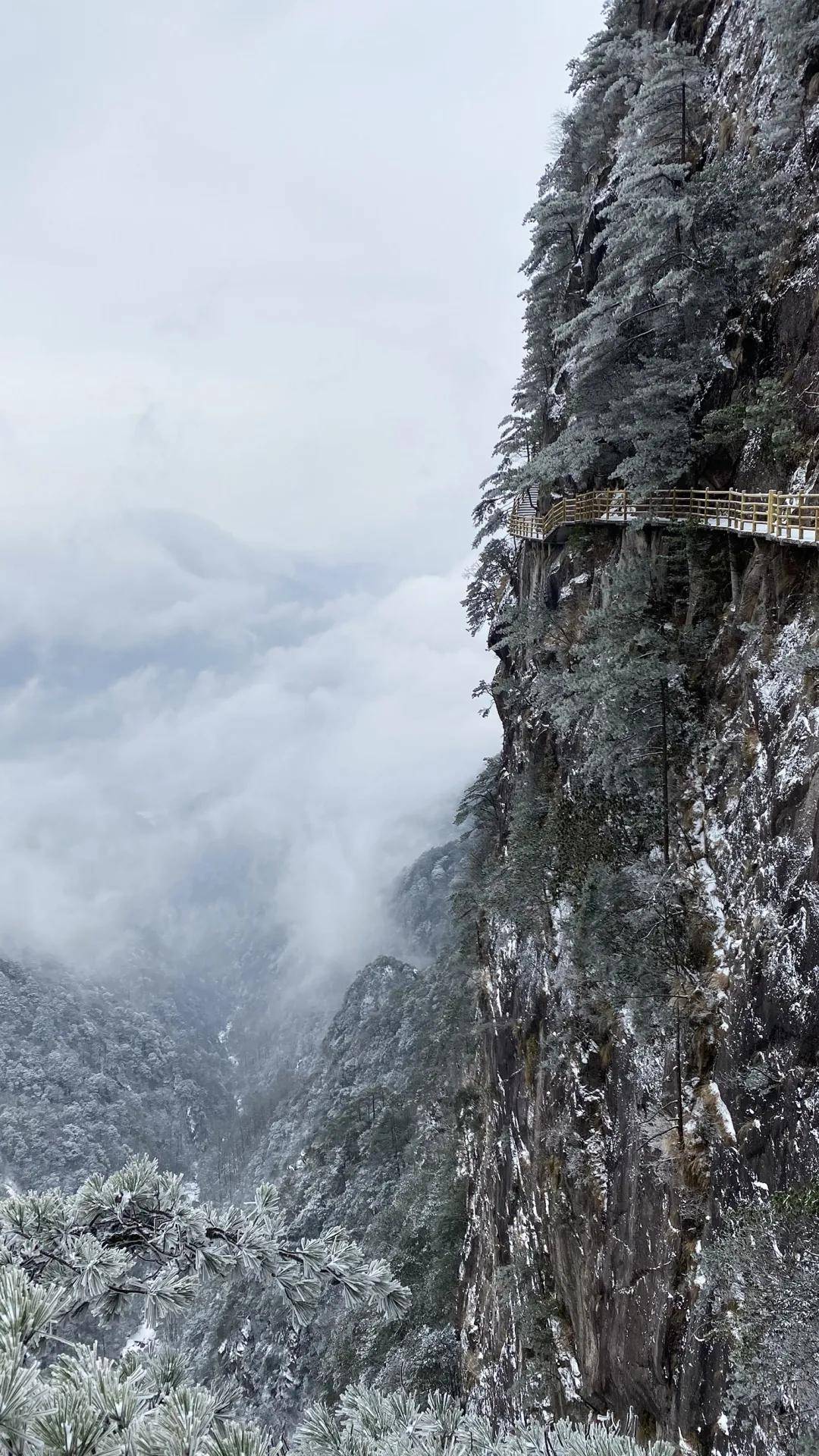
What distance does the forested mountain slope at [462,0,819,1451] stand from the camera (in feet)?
33.1

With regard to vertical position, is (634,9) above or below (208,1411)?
above

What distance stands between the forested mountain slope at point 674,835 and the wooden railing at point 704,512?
21.9 inches

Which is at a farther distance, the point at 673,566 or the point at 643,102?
the point at 643,102

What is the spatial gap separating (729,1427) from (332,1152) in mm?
63603

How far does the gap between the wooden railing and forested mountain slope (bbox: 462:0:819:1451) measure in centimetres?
56

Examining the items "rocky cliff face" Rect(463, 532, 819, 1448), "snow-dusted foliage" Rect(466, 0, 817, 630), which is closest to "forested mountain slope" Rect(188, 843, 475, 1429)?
"rocky cliff face" Rect(463, 532, 819, 1448)

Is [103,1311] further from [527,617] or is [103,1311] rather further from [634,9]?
[634,9]

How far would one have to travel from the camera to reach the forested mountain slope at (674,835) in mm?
10094

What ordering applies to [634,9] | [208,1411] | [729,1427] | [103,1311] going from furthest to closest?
1. [634,9]
2. [729,1427]
3. [103,1311]
4. [208,1411]

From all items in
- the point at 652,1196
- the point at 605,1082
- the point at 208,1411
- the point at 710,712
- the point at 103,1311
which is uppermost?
the point at 710,712

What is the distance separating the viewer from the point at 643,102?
1939 centimetres

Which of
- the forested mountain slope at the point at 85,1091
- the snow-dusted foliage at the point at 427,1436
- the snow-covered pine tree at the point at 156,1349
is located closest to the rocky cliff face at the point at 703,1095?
the snow-dusted foliage at the point at 427,1436

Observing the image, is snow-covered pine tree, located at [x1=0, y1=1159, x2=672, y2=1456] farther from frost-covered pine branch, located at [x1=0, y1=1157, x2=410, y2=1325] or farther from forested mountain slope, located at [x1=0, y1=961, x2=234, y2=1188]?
forested mountain slope, located at [x1=0, y1=961, x2=234, y2=1188]

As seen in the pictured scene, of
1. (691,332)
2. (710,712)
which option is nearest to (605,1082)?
(710,712)
